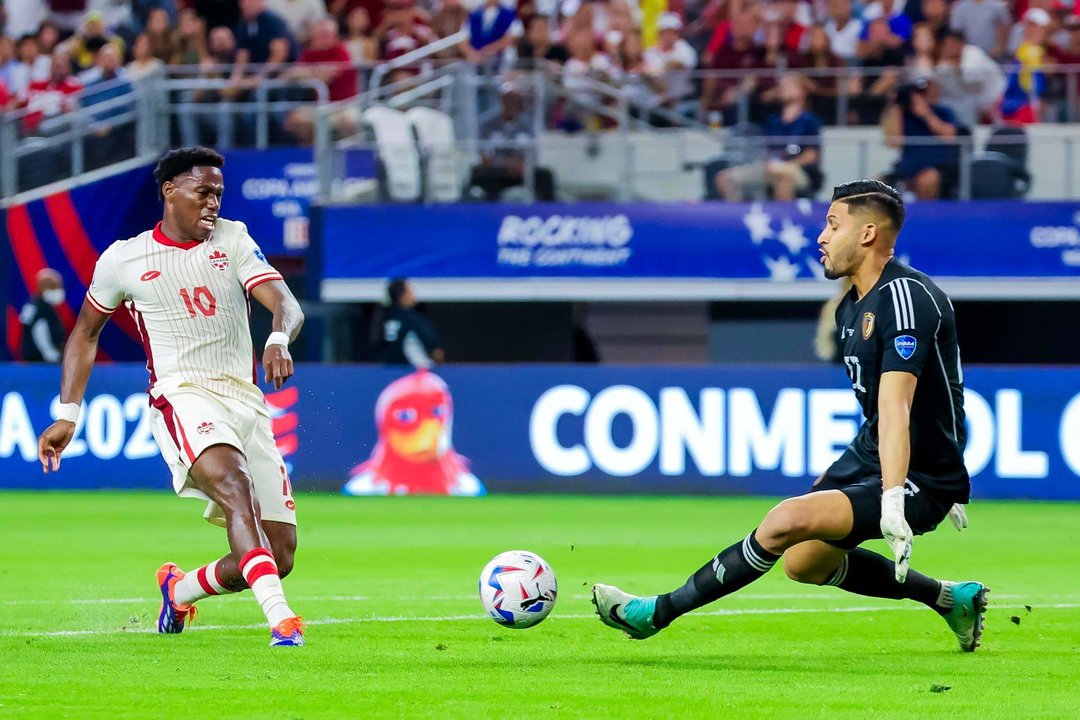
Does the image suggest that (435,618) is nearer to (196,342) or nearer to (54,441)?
(196,342)

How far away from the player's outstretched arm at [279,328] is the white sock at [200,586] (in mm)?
983

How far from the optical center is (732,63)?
2103 centimetres

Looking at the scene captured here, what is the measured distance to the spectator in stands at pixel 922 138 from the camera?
19.5 meters

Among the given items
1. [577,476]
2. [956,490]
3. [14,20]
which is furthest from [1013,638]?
[14,20]

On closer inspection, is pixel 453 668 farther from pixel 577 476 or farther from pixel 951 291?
pixel 951 291

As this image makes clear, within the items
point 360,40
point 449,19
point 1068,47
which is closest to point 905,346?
point 1068,47

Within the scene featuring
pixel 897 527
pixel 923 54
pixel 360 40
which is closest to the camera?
pixel 897 527

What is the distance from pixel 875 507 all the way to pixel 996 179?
42.8 feet

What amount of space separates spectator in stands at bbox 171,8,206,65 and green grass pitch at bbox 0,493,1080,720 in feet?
29.7

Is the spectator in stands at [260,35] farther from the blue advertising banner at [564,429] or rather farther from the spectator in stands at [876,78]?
the spectator in stands at [876,78]

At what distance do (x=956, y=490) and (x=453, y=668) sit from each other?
6.89 feet

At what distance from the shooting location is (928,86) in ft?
64.5

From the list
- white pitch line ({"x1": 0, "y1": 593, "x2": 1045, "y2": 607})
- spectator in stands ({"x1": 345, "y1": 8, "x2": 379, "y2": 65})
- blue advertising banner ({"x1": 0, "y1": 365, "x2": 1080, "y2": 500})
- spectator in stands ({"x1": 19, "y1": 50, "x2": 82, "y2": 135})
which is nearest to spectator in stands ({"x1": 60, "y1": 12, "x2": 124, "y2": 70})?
spectator in stands ({"x1": 19, "y1": 50, "x2": 82, "y2": 135})

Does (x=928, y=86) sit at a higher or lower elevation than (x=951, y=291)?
higher
